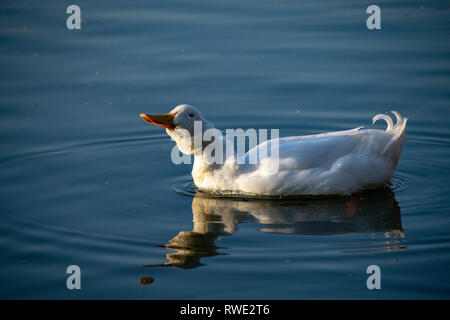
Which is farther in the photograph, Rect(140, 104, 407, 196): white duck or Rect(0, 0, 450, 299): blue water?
Rect(140, 104, 407, 196): white duck

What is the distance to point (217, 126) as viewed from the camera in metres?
10.6

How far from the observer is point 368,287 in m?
6.44

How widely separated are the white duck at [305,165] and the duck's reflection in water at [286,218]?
13 cm

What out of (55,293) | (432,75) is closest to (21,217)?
(55,293)

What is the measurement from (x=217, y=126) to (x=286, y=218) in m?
2.99

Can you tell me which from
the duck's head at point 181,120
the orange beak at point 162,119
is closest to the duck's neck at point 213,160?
the duck's head at point 181,120

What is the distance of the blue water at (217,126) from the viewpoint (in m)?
6.82

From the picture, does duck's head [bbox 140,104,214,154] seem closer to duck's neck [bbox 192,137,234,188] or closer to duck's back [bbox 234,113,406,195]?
duck's neck [bbox 192,137,234,188]

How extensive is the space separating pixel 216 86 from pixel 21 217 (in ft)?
15.0

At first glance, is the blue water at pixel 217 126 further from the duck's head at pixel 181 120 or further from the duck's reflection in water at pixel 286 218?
the duck's head at pixel 181 120

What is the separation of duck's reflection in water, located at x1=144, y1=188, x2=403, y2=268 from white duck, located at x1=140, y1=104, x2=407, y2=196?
5.2 inches

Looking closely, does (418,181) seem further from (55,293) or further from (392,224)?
(55,293)

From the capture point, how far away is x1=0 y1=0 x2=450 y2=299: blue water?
22.4 ft

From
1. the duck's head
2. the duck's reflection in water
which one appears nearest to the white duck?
the duck's head
